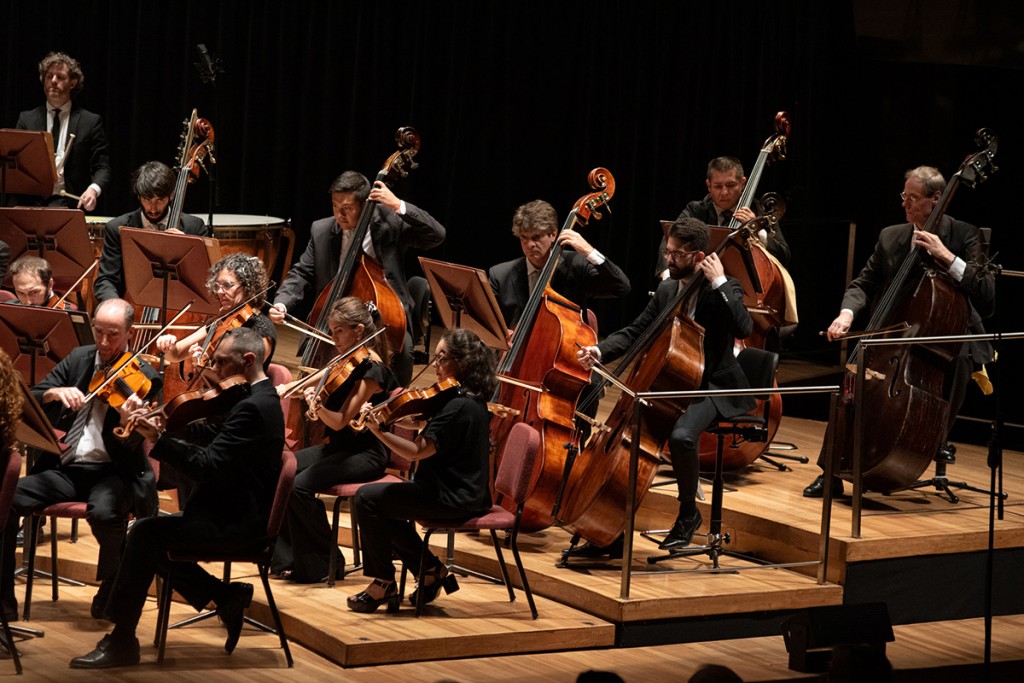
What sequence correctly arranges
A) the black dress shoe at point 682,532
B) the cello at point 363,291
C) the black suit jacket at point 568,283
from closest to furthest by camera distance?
1. the black dress shoe at point 682,532
2. the cello at point 363,291
3. the black suit jacket at point 568,283

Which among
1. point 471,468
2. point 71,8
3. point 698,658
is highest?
point 71,8

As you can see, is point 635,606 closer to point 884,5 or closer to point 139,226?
point 139,226

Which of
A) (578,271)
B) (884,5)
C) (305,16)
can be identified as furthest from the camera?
(305,16)

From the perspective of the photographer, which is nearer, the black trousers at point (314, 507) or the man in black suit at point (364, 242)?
the black trousers at point (314, 507)

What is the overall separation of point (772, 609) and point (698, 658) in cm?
45

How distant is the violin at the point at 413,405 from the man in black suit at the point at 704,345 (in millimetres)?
594

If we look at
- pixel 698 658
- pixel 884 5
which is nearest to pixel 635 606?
pixel 698 658

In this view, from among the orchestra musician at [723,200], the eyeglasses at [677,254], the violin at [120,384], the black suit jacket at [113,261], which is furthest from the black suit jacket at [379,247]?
the violin at [120,384]

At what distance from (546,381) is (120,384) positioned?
1538mm

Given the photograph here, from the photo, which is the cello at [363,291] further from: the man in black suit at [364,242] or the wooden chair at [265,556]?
the wooden chair at [265,556]

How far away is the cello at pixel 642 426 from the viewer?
513 cm

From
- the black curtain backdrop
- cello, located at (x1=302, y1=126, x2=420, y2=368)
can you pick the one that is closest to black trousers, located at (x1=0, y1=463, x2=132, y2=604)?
cello, located at (x1=302, y1=126, x2=420, y2=368)

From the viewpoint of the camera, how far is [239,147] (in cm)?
916

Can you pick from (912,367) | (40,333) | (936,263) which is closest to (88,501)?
(40,333)
